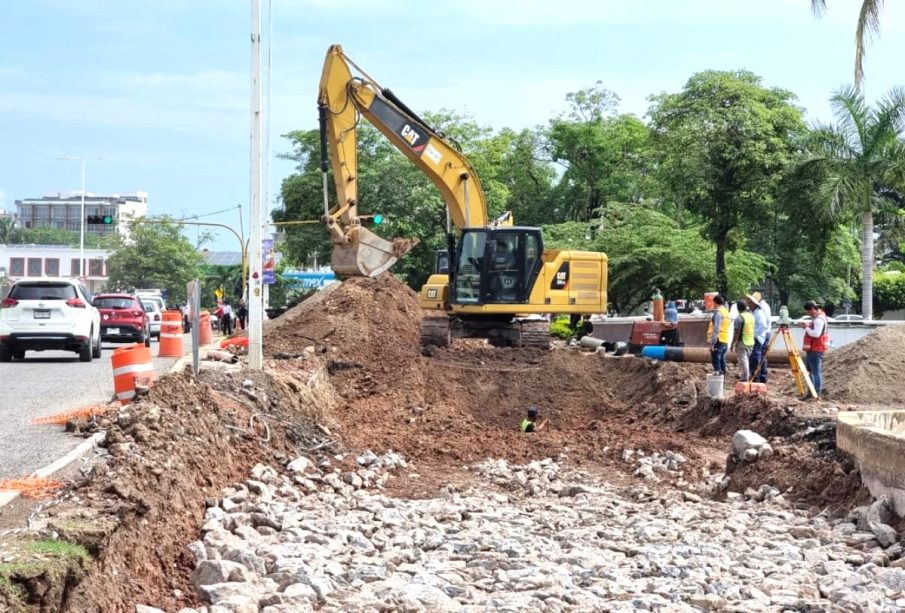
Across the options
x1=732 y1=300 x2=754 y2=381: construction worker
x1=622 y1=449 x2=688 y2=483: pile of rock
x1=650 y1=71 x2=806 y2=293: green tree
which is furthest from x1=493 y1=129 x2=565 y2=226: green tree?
x1=622 y1=449 x2=688 y2=483: pile of rock

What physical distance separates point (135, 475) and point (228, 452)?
10.8 ft

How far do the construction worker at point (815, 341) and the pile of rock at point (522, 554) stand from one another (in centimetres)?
608

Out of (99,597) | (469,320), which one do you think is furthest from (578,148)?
(99,597)

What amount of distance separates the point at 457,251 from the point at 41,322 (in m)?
8.69

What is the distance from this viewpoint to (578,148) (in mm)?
62094

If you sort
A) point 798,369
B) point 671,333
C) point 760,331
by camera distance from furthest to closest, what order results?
point 671,333
point 760,331
point 798,369

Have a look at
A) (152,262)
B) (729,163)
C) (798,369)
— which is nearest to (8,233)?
(152,262)

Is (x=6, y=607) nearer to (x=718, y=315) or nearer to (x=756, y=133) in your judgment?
(x=718, y=315)

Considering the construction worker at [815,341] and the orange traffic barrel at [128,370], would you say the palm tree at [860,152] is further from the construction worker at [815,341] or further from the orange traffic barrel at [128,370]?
the orange traffic barrel at [128,370]

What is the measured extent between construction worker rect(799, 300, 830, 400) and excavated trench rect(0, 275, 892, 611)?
645 millimetres

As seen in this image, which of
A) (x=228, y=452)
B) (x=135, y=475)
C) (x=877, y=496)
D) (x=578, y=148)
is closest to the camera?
(x=135, y=475)

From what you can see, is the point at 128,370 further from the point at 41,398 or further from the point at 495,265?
the point at 495,265

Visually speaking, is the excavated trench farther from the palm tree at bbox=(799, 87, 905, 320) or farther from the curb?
the palm tree at bbox=(799, 87, 905, 320)

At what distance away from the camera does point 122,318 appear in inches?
1330
